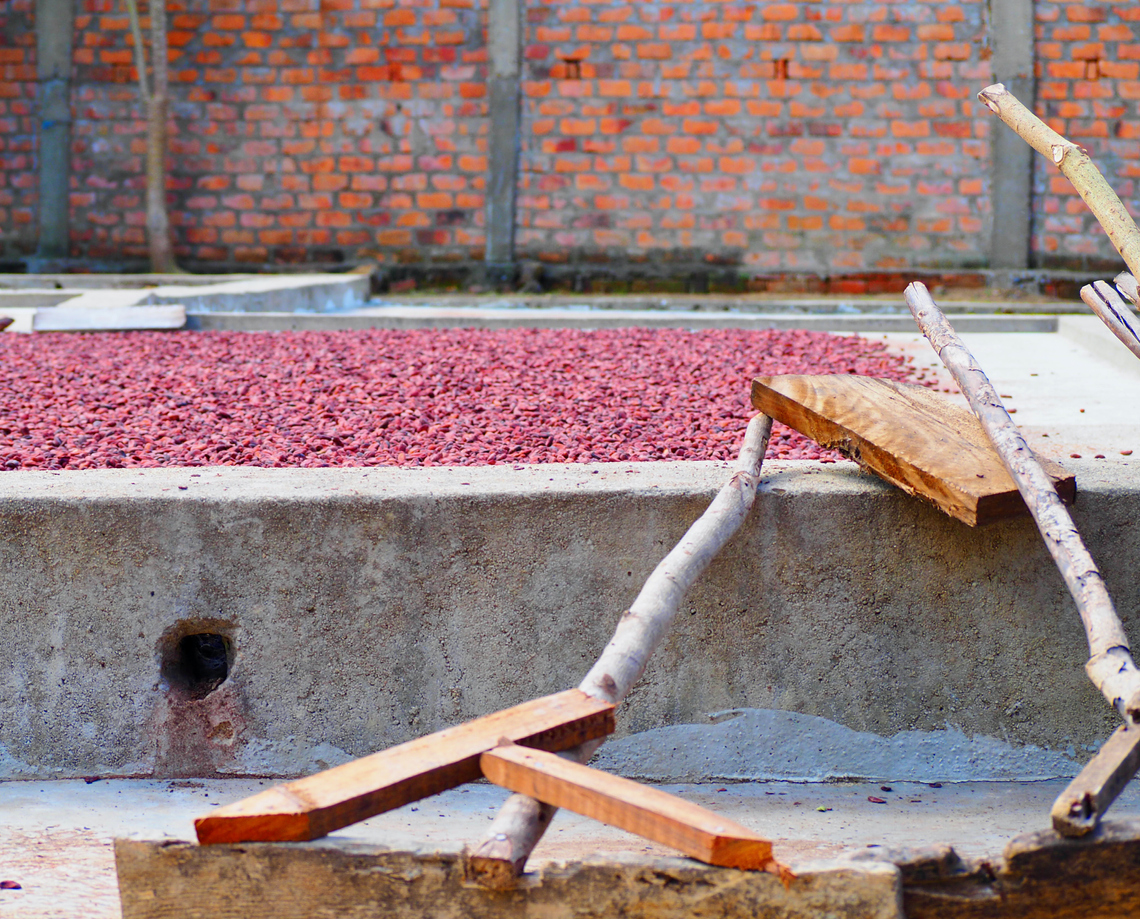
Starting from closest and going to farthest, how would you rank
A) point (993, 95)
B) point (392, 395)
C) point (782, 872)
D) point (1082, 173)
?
1. point (782, 872)
2. point (1082, 173)
3. point (993, 95)
4. point (392, 395)

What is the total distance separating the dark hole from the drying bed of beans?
16.8 inches

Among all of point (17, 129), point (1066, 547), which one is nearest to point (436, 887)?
point (1066, 547)

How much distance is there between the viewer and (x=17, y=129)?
955cm

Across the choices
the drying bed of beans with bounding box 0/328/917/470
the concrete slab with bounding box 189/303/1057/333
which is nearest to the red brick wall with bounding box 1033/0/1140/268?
the concrete slab with bounding box 189/303/1057/333

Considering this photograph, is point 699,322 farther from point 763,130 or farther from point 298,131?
point 298,131

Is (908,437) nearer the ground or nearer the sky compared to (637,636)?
nearer the sky

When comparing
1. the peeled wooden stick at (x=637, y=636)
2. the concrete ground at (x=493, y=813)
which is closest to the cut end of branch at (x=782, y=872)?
the peeled wooden stick at (x=637, y=636)

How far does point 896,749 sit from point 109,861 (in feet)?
4.83

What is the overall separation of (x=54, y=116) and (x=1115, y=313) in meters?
9.60

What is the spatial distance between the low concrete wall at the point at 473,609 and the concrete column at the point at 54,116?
873 cm

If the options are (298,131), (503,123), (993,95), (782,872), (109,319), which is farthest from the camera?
(298,131)

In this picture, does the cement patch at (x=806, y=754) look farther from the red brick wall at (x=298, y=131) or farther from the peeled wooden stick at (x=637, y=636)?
the red brick wall at (x=298, y=131)

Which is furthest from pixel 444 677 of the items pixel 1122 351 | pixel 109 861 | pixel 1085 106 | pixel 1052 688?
pixel 1085 106

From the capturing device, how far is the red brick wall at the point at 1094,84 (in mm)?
8820
